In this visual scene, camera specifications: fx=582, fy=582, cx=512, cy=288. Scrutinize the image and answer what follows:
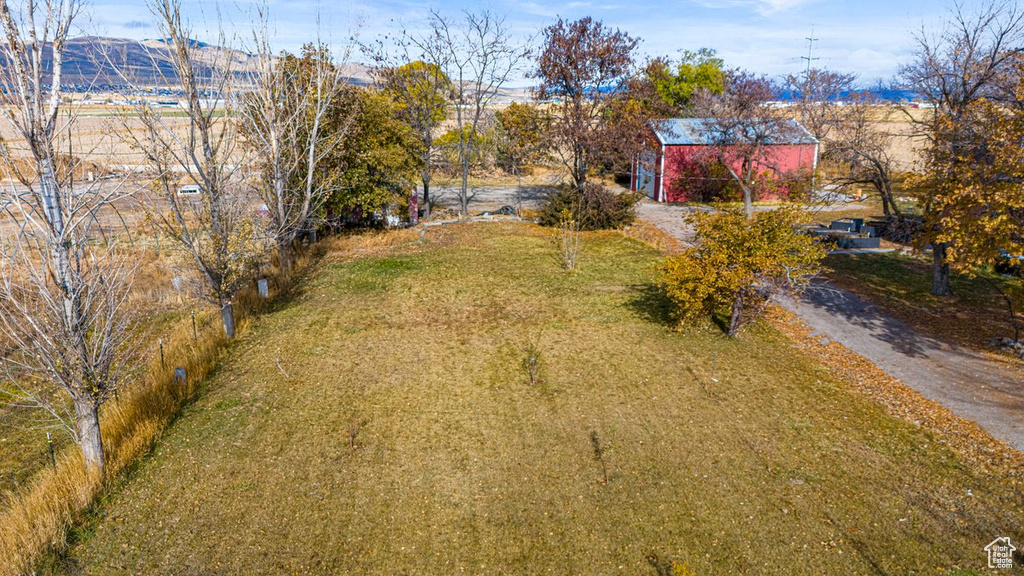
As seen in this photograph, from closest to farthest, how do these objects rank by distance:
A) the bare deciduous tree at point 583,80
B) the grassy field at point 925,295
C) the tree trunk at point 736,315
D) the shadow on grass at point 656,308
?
the tree trunk at point 736,315 < the grassy field at point 925,295 < the shadow on grass at point 656,308 < the bare deciduous tree at point 583,80

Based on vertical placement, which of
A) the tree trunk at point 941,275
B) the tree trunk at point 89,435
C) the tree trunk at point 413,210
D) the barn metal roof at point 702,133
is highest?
the barn metal roof at point 702,133

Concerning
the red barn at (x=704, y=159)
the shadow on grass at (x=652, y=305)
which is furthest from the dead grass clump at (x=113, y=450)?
the red barn at (x=704, y=159)

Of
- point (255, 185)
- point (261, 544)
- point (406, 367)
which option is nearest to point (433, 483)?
point (261, 544)

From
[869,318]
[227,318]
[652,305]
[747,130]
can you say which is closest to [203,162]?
[227,318]

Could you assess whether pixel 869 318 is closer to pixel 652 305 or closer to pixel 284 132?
pixel 652 305

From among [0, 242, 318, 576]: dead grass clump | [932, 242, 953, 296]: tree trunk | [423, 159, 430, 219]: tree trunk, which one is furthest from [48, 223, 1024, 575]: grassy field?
[423, 159, 430, 219]: tree trunk

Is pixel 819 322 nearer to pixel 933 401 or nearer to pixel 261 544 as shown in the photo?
pixel 933 401

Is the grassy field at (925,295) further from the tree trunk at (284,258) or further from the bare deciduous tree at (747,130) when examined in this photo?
the tree trunk at (284,258)

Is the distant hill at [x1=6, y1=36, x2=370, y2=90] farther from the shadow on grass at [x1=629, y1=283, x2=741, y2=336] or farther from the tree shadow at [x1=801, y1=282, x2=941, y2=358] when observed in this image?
the tree shadow at [x1=801, y1=282, x2=941, y2=358]

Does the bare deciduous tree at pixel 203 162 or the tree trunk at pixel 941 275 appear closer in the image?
the bare deciduous tree at pixel 203 162
